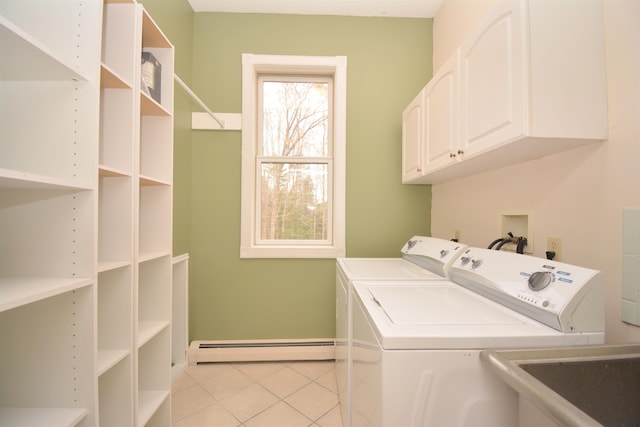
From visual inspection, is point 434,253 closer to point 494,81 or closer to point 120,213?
point 494,81

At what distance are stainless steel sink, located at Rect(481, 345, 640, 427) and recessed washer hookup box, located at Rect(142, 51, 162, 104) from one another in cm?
184

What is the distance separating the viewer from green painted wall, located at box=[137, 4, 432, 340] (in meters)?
2.16

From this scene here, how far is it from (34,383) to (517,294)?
5.70ft

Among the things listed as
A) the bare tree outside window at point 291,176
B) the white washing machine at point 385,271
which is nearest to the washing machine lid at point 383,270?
the white washing machine at point 385,271

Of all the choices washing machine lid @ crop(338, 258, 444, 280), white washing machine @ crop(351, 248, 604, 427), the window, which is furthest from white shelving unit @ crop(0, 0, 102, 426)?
the window

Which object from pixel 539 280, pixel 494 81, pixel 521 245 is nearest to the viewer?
pixel 539 280

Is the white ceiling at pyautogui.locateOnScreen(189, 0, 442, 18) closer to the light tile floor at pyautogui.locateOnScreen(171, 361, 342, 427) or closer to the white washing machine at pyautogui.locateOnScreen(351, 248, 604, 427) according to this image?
the white washing machine at pyautogui.locateOnScreen(351, 248, 604, 427)

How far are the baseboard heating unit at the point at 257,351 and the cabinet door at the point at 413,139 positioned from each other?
1.59 metres

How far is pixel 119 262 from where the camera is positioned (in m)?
1.06

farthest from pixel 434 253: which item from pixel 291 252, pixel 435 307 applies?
pixel 291 252

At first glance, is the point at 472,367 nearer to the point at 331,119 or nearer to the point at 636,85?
the point at 636,85

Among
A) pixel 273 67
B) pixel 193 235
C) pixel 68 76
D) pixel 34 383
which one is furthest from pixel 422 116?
pixel 34 383

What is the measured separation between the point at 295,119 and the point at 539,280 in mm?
2121

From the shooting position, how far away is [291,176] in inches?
91.8
